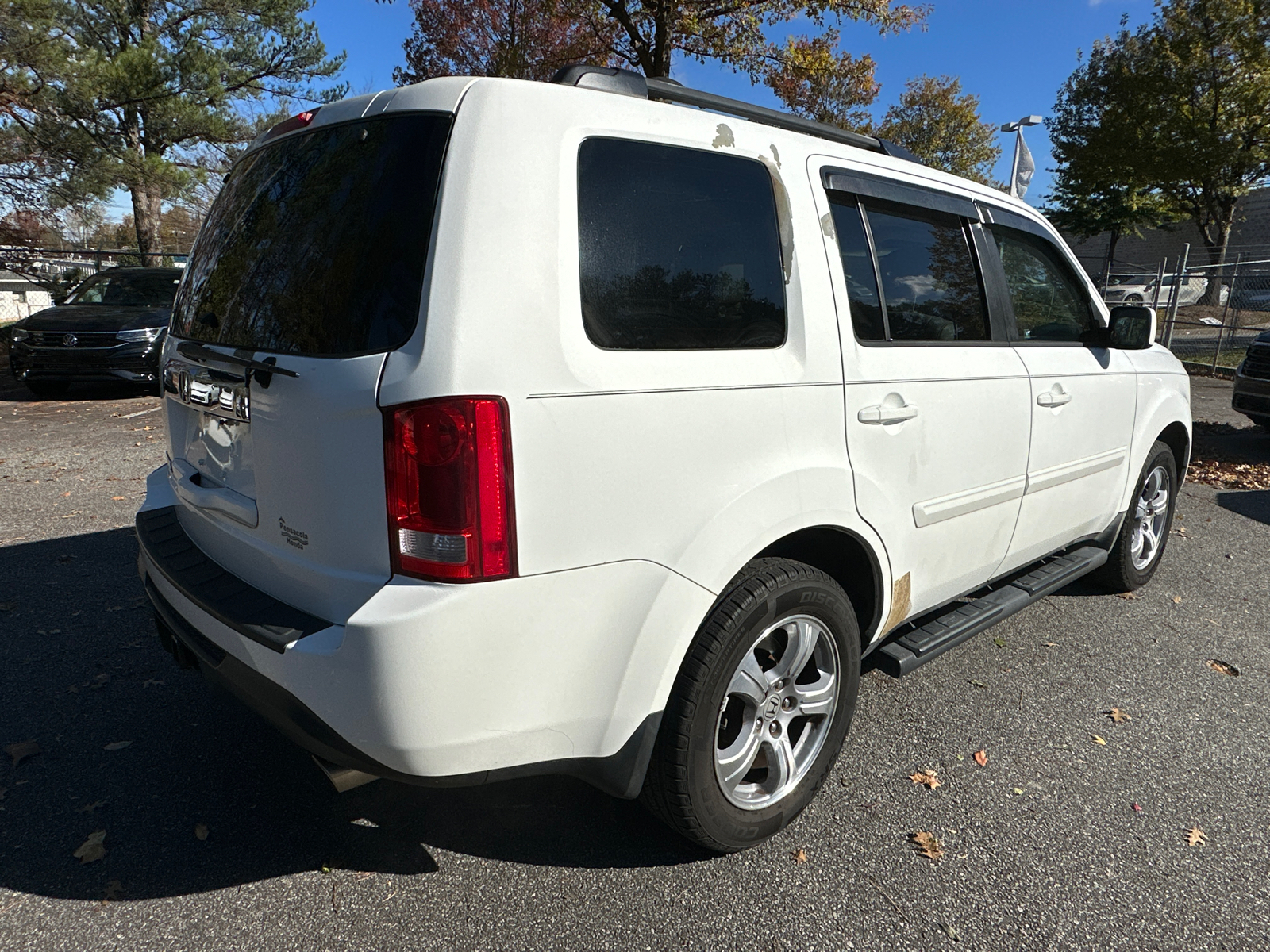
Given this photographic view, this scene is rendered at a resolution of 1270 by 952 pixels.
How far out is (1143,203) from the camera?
33594 mm

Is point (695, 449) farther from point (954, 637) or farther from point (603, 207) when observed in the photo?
point (954, 637)

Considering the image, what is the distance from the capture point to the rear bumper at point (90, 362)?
1055 cm

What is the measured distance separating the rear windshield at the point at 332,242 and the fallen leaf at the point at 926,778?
2.22m

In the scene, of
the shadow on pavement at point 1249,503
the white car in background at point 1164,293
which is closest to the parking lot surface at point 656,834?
the shadow on pavement at point 1249,503

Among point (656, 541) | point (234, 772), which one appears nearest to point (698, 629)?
point (656, 541)

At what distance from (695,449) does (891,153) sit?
180 cm

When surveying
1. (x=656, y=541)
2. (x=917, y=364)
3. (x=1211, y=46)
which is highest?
(x=1211, y=46)

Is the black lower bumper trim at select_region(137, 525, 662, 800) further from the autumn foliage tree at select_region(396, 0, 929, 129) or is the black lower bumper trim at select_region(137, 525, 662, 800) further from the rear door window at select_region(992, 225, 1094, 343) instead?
the autumn foliage tree at select_region(396, 0, 929, 129)

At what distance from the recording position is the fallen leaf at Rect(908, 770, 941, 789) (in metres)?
2.82

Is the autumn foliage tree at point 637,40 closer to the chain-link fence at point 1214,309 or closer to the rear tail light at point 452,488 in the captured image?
the chain-link fence at point 1214,309

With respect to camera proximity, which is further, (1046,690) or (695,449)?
(1046,690)

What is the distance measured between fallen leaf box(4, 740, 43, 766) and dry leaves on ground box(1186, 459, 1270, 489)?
8.09 metres

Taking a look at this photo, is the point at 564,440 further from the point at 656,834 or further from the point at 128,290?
the point at 128,290

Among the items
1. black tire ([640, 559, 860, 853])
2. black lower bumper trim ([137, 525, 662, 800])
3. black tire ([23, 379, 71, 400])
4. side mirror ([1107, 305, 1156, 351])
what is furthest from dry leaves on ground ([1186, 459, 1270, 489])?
black tire ([23, 379, 71, 400])
